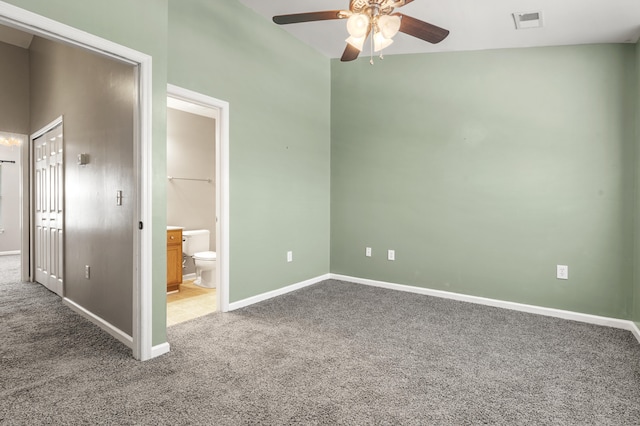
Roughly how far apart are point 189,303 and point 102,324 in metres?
0.90

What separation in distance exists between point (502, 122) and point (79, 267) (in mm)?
4255

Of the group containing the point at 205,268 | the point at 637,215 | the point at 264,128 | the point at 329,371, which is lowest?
the point at 329,371

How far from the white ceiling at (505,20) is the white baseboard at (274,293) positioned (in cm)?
273

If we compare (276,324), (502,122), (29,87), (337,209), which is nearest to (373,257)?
(337,209)

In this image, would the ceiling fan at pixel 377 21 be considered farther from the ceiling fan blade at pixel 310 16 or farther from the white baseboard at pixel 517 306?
the white baseboard at pixel 517 306

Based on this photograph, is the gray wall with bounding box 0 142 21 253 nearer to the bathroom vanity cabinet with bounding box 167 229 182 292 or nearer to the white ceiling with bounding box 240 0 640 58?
the bathroom vanity cabinet with bounding box 167 229 182 292

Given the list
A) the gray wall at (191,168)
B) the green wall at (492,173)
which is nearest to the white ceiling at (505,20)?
the green wall at (492,173)

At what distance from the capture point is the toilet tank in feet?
15.0

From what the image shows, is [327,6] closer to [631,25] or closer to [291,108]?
[291,108]

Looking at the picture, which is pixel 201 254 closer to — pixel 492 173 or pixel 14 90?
pixel 14 90

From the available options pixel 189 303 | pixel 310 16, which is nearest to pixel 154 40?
pixel 310 16

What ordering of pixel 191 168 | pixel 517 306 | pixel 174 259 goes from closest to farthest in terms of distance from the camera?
pixel 517 306
pixel 174 259
pixel 191 168

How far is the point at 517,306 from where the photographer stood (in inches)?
138

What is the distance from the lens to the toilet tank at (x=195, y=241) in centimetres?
456
